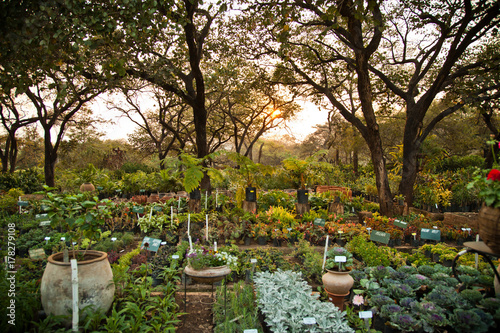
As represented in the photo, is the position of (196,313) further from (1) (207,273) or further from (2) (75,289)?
(2) (75,289)

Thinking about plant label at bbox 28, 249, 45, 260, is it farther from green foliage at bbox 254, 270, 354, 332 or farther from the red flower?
the red flower

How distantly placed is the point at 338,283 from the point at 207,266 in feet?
5.30

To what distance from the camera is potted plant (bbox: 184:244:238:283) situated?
12.5 ft

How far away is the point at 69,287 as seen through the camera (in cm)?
303

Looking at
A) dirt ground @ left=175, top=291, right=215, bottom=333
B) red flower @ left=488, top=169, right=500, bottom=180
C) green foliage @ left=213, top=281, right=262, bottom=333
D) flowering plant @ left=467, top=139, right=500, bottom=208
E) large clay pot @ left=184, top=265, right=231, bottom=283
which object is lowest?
dirt ground @ left=175, top=291, right=215, bottom=333

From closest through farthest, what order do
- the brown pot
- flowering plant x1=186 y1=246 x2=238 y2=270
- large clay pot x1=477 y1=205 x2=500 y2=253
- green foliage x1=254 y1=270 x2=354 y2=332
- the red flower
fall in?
large clay pot x1=477 y1=205 x2=500 y2=253 < the red flower < green foliage x1=254 y1=270 x2=354 y2=332 < flowering plant x1=186 y1=246 x2=238 y2=270 < the brown pot

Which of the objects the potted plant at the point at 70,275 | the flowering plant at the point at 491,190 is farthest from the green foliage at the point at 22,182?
the flowering plant at the point at 491,190

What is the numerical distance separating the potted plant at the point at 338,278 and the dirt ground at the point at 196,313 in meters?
1.49

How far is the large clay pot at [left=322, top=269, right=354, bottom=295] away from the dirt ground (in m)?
1.48

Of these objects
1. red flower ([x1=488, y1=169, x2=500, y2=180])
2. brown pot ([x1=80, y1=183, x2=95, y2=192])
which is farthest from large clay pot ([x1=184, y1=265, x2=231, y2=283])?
brown pot ([x1=80, y1=183, x2=95, y2=192])

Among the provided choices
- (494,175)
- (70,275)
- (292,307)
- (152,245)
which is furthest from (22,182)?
(494,175)

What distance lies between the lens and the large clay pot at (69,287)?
3.02 meters

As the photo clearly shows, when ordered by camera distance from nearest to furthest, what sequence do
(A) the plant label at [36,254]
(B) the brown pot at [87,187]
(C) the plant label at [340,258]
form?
(C) the plant label at [340,258], (A) the plant label at [36,254], (B) the brown pot at [87,187]

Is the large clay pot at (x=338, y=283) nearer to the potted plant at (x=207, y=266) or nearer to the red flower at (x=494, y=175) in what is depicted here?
the potted plant at (x=207, y=266)
